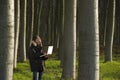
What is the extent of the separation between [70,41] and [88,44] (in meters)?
6.36

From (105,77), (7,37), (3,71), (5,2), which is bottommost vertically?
(105,77)

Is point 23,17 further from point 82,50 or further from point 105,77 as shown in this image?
point 82,50

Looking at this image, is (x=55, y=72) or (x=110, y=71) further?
(x=110, y=71)

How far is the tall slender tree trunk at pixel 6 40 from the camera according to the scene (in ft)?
25.1

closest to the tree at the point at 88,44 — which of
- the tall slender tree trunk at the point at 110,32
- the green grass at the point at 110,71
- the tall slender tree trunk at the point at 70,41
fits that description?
the tall slender tree trunk at the point at 70,41

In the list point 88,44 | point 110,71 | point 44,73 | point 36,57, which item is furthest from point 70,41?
point 88,44

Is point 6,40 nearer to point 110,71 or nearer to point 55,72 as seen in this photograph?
point 55,72

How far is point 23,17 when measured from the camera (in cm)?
2198

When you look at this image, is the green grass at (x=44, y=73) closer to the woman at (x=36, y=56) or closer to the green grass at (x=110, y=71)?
the green grass at (x=110, y=71)

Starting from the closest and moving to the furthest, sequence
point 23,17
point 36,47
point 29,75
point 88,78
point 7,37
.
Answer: point 7,37
point 88,78
point 36,47
point 29,75
point 23,17

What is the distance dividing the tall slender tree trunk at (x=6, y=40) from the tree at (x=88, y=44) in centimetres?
220

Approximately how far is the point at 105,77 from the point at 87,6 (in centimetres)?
851

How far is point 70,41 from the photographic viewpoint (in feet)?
51.3

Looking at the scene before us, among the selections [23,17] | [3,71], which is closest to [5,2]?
[3,71]
